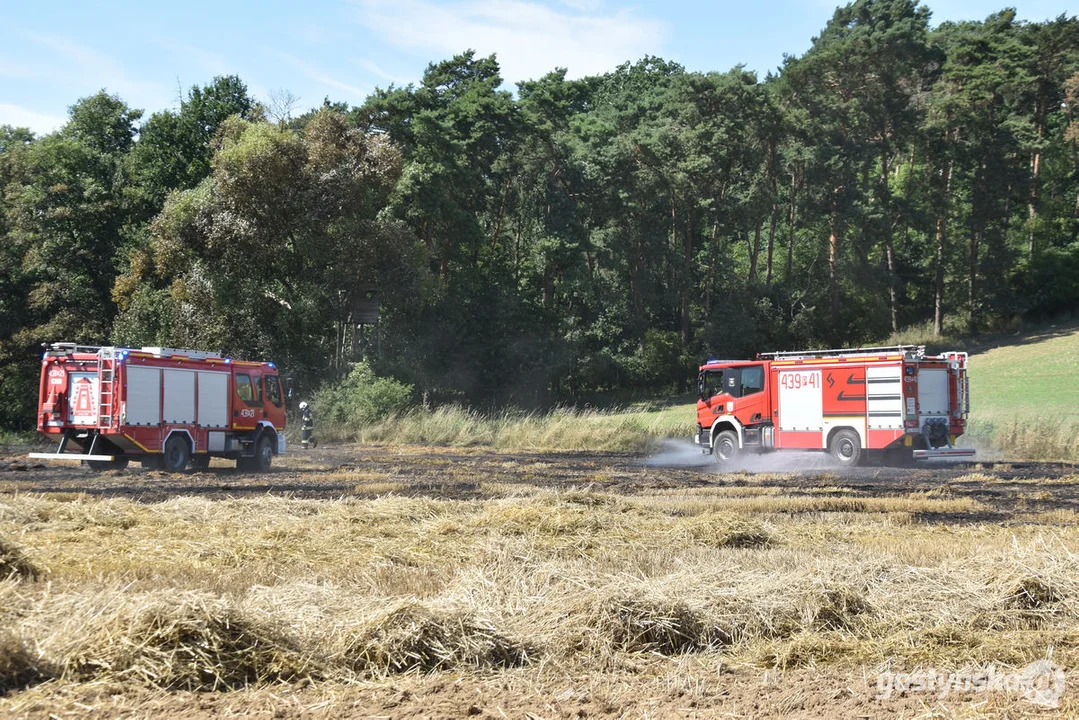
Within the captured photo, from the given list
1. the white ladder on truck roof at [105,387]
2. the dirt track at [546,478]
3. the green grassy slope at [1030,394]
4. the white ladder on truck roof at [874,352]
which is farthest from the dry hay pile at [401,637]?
the green grassy slope at [1030,394]

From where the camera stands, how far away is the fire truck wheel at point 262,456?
932 inches

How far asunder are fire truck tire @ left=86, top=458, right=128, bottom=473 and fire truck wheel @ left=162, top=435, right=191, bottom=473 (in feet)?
2.80

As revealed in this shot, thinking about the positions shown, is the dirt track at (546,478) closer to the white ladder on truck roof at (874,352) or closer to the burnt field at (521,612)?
the white ladder on truck roof at (874,352)

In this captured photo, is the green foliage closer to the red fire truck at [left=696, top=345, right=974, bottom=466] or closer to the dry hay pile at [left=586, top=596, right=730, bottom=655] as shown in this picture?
the red fire truck at [left=696, top=345, right=974, bottom=466]

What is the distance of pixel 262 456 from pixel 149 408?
330cm

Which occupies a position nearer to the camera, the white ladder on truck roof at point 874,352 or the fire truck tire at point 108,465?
the fire truck tire at point 108,465

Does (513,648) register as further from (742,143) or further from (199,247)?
(742,143)

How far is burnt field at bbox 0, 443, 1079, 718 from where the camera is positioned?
5258mm

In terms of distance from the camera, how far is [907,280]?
6347 cm

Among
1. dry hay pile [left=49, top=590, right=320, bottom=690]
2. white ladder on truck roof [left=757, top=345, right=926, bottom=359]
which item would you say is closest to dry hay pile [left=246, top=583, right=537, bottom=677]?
dry hay pile [left=49, top=590, right=320, bottom=690]

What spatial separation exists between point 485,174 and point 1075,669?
54217 millimetres

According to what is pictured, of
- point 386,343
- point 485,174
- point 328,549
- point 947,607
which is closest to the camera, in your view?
point 947,607

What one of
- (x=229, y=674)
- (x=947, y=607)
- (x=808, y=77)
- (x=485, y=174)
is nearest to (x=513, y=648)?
(x=229, y=674)

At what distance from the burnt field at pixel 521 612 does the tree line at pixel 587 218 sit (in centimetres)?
3181
